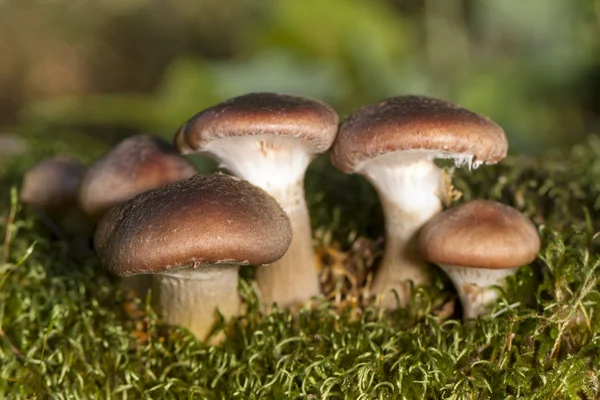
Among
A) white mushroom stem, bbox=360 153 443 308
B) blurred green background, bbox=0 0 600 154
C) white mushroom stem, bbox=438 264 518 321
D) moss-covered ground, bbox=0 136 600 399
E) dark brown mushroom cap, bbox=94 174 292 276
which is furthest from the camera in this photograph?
blurred green background, bbox=0 0 600 154

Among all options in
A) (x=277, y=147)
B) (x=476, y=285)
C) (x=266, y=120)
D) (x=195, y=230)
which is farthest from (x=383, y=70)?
(x=195, y=230)

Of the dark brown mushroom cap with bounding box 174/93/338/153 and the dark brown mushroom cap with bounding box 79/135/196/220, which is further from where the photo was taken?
the dark brown mushroom cap with bounding box 79/135/196/220

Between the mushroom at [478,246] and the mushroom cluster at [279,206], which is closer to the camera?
the mushroom cluster at [279,206]

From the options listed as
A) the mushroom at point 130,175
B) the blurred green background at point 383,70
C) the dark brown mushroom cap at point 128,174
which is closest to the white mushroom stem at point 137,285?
the mushroom at point 130,175

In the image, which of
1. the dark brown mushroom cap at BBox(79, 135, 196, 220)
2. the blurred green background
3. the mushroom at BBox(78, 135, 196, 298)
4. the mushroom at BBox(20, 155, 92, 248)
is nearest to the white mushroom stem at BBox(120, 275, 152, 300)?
the mushroom at BBox(78, 135, 196, 298)

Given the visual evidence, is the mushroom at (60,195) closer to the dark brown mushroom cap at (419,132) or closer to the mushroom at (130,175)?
the mushroom at (130,175)

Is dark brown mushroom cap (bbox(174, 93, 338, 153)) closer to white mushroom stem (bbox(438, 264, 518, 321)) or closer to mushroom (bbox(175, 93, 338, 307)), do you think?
mushroom (bbox(175, 93, 338, 307))

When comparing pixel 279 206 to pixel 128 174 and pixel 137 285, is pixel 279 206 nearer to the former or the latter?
pixel 128 174
